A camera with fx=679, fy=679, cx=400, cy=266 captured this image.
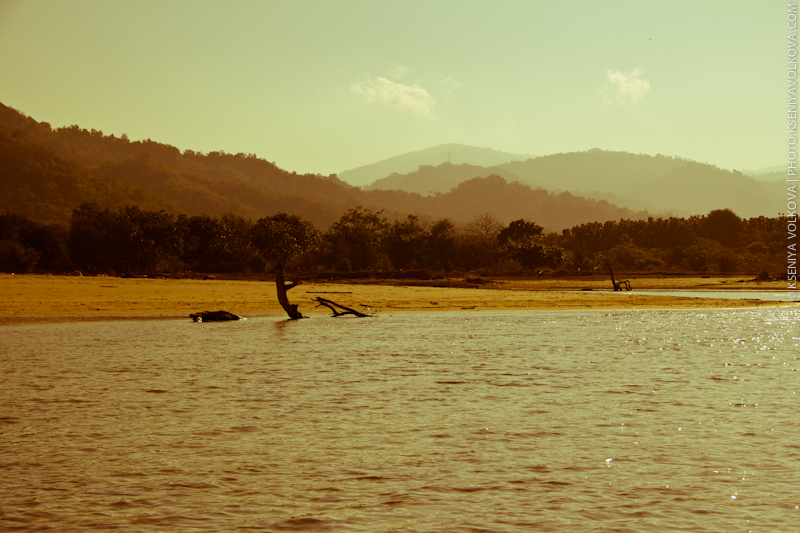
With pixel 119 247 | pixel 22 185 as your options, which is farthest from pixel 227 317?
pixel 22 185

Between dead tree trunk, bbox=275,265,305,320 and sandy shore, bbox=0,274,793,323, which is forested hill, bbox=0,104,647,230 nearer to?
sandy shore, bbox=0,274,793,323

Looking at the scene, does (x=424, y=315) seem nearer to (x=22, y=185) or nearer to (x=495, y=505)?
(x=495, y=505)

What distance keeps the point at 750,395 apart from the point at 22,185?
132 meters

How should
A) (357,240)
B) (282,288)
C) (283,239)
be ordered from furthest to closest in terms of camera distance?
(357,240), (283,239), (282,288)

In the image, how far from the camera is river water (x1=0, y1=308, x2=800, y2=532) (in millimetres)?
5988

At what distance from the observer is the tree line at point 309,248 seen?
53.8m

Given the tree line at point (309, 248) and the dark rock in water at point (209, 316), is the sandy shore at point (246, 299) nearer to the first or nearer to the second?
the dark rock in water at point (209, 316)

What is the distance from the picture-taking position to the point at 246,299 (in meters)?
33.4

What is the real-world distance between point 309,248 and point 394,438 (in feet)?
194

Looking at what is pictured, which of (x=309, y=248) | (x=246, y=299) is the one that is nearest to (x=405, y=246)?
(x=309, y=248)

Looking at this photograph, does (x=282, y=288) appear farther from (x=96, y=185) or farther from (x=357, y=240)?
(x=96, y=185)

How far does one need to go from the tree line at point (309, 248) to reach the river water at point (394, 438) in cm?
3874

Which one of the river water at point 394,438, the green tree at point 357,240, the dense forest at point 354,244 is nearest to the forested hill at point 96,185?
the dense forest at point 354,244

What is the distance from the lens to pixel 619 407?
423 inches
